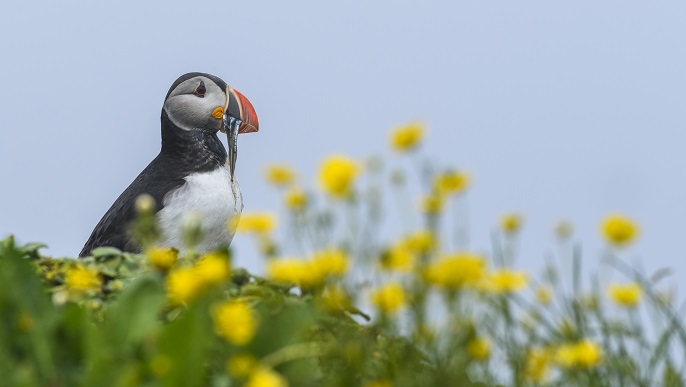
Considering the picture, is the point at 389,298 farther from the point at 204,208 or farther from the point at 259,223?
the point at 204,208

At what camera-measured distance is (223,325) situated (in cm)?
234

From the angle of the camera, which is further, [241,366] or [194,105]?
[194,105]

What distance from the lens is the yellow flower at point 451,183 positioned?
2639 mm

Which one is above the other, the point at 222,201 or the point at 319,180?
the point at 319,180

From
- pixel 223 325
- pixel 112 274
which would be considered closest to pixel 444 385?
pixel 223 325

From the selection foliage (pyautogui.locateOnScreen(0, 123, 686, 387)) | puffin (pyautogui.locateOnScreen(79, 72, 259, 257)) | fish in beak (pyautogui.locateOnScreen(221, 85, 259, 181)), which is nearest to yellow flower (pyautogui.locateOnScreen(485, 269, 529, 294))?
foliage (pyautogui.locateOnScreen(0, 123, 686, 387))

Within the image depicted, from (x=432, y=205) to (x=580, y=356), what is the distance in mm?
533

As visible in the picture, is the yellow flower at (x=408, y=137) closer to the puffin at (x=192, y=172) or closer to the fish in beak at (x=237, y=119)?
the puffin at (x=192, y=172)

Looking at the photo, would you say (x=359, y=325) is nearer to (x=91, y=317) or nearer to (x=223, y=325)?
(x=91, y=317)

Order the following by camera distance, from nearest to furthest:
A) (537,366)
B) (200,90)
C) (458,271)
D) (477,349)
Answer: (458,271), (477,349), (537,366), (200,90)

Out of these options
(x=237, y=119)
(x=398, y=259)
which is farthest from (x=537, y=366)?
(x=237, y=119)

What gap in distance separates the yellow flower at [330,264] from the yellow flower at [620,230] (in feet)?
2.24

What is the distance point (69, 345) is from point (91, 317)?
0.95 meters

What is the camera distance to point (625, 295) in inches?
107
